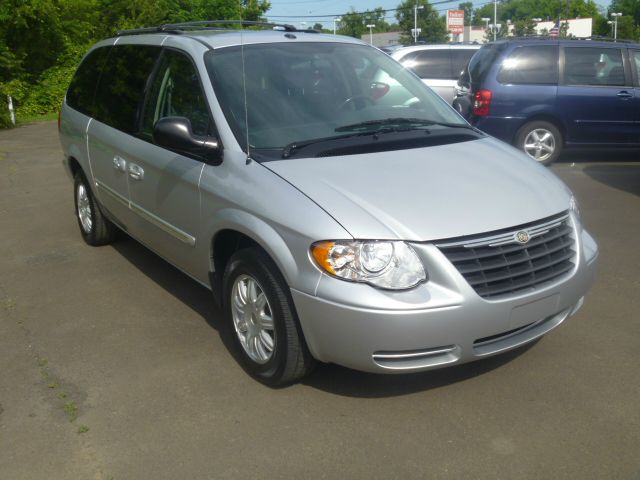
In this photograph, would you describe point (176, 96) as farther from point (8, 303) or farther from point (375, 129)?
point (8, 303)

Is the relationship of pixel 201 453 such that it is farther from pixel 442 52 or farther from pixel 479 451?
pixel 442 52

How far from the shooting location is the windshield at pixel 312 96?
14.3ft

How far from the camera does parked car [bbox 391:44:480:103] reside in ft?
43.1

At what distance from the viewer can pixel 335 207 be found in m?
3.59

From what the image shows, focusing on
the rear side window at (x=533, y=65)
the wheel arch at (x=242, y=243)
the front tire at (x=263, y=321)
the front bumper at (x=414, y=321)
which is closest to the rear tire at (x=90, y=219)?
→ the wheel arch at (x=242, y=243)

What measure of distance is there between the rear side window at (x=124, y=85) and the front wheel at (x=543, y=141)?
6.52 meters

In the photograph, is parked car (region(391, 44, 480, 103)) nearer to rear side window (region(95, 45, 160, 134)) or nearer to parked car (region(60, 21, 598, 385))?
rear side window (region(95, 45, 160, 134))

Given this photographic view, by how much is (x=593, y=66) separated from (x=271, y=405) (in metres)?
8.70

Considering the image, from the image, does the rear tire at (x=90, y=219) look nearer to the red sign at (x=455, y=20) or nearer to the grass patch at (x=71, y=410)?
the grass patch at (x=71, y=410)

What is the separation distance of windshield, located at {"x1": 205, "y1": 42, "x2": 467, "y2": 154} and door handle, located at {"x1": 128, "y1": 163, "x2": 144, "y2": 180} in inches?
38.1

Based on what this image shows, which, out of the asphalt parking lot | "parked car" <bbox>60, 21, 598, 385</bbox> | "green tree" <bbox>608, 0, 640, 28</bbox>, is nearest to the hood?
"parked car" <bbox>60, 21, 598, 385</bbox>

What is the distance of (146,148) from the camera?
5.08 metres

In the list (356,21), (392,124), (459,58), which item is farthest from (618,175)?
(356,21)

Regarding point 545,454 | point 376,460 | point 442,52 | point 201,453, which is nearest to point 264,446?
point 201,453
